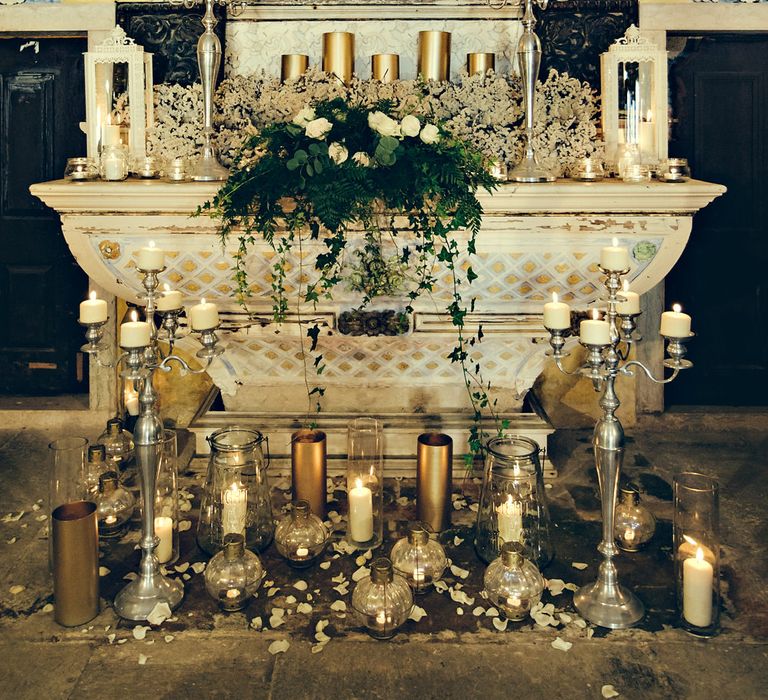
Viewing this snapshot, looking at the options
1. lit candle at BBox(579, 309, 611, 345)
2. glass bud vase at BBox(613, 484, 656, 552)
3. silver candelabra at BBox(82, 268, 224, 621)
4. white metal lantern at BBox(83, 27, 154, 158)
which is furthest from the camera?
white metal lantern at BBox(83, 27, 154, 158)

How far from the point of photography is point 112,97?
316 cm

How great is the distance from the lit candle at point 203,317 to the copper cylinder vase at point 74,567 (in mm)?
547

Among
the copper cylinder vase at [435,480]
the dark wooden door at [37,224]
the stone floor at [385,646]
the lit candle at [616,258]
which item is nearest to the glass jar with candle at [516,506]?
the stone floor at [385,646]

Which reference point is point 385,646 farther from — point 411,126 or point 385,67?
point 385,67

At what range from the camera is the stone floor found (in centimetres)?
180

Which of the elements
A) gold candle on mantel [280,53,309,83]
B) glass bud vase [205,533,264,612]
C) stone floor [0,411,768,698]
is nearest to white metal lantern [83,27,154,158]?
gold candle on mantel [280,53,309,83]

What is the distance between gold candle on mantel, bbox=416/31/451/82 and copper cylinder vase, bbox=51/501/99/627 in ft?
6.90

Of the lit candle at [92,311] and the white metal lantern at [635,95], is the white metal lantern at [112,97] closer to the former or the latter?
the lit candle at [92,311]

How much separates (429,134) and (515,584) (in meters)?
1.38

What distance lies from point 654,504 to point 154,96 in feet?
8.09

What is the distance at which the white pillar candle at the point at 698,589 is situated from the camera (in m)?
1.97

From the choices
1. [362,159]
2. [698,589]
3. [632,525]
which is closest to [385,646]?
[698,589]

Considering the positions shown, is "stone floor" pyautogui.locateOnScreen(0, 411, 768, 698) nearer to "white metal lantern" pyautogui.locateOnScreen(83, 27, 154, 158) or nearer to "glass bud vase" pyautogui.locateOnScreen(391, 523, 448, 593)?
"glass bud vase" pyautogui.locateOnScreen(391, 523, 448, 593)

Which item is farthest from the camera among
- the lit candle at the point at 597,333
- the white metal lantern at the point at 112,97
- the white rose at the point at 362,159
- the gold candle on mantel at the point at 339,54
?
the gold candle on mantel at the point at 339,54
